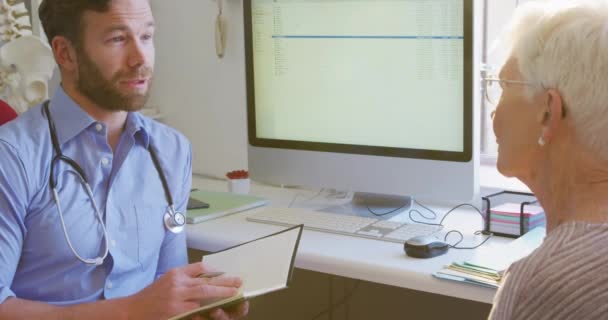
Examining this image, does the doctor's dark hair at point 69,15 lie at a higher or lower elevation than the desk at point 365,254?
higher

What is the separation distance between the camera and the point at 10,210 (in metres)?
1.59

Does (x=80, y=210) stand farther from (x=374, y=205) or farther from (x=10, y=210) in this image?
(x=374, y=205)

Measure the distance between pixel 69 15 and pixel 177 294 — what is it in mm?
628

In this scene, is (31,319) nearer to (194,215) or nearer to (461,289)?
(194,215)

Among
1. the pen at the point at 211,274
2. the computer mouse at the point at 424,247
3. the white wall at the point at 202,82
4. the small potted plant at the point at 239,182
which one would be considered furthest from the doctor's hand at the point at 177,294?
the white wall at the point at 202,82

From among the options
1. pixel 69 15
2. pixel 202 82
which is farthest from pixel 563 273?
pixel 202 82

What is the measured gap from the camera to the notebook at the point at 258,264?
4.84 ft

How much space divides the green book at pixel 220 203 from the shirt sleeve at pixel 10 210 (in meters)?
0.49

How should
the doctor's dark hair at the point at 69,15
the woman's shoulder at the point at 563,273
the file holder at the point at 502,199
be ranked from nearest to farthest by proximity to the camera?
the woman's shoulder at the point at 563,273
the doctor's dark hair at the point at 69,15
the file holder at the point at 502,199

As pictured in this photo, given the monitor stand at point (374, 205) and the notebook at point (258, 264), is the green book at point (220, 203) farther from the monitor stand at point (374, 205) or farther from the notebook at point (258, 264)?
the notebook at point (258, 264)

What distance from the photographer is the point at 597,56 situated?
1095 millimetres

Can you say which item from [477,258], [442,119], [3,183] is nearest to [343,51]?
[442,119]

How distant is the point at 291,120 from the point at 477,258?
2.29ft

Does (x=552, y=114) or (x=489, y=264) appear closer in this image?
(x=552, y=114)
